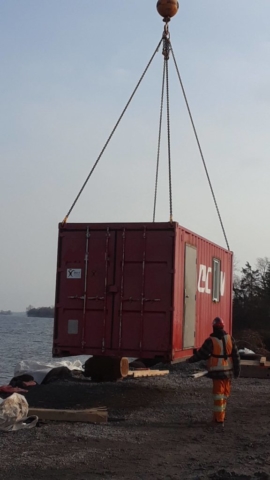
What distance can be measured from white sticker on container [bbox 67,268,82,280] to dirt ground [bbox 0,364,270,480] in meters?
2.31

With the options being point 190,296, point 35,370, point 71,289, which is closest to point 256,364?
point 190,296

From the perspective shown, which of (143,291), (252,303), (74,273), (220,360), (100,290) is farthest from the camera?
A: (252,303)

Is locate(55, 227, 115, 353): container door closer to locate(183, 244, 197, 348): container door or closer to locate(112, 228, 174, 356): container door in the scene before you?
locate(112, 228, 174, 356): container door

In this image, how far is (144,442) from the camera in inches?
322

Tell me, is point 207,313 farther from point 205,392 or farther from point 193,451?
point 193,451

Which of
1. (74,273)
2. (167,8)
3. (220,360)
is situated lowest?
(220,360)

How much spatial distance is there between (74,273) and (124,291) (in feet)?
3.34

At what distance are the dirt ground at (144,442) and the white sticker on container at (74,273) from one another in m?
2.31

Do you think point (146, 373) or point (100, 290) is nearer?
point (100, 290)

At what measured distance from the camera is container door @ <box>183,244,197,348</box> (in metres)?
12.0

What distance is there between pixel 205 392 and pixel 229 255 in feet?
12.8

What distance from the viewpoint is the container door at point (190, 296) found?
12016 mm

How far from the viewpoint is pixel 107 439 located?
825cm

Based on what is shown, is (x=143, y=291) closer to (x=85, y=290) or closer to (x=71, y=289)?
(x=85, y=290)
